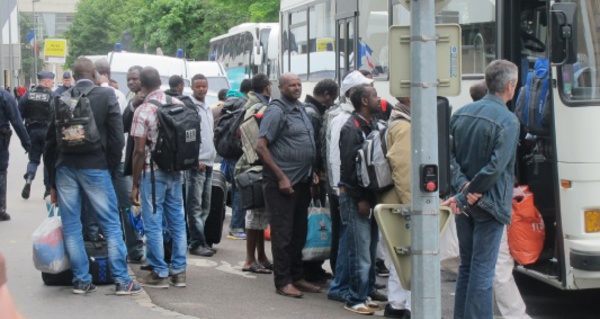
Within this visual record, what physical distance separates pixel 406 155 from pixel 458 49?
1568 mm

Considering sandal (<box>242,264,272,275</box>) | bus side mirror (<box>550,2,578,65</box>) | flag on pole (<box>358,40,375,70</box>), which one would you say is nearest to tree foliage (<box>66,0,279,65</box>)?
flag on pole (<box>358,40,375,70</box>)

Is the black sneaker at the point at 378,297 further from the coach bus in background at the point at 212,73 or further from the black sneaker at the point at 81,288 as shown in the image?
the coach bus in background at the point at 212,73

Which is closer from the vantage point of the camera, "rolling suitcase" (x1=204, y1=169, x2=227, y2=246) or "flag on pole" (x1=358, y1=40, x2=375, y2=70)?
"rolling suitcase" (x1=204, y1=169, x2=227, y2=246)

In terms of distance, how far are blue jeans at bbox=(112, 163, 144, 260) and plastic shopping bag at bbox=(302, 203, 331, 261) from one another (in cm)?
190

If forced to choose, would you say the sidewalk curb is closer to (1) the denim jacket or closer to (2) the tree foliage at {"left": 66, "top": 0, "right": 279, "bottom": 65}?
(1) the denim jacket

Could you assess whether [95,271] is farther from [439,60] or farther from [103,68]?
[439,60]

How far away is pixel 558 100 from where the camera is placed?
7531 millimetres

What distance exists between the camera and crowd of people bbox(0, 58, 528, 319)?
6918 mm

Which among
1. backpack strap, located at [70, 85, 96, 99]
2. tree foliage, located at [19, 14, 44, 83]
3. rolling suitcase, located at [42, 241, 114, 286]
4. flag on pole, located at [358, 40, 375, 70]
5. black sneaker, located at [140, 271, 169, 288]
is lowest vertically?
black sneaker, located at [140, 271, 169, 288]

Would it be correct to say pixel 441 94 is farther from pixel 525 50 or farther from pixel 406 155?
pixel 525 50

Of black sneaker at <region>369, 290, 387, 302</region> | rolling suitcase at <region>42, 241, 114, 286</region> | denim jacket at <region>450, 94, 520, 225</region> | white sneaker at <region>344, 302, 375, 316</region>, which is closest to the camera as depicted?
denim jacket at <region>450, 94, 520, 225</region>

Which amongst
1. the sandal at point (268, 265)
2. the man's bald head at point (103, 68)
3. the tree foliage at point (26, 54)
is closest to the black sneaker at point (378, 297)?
the sandal at point (268, 265)

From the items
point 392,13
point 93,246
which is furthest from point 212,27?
point 93,246

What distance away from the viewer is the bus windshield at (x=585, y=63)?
7.48 metres
